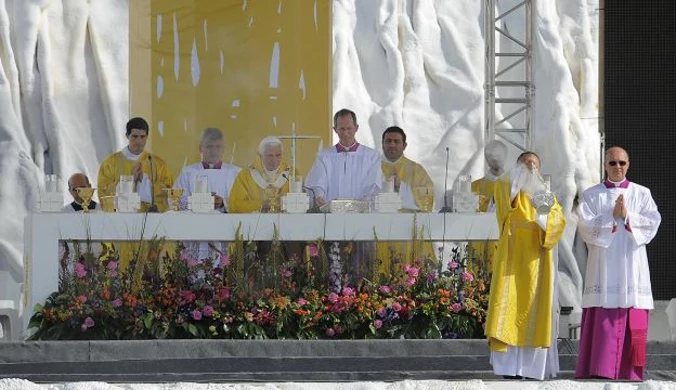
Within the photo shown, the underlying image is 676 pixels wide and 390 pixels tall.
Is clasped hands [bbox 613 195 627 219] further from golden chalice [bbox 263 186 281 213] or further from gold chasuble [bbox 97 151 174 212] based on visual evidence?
gold chasuble [bbox 97 151 174 212]

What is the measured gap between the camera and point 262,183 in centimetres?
1235

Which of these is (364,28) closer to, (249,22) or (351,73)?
(351,73)

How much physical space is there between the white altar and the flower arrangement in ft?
0.30

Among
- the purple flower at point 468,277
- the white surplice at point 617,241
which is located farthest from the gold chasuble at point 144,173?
the white surplice at point 617,241

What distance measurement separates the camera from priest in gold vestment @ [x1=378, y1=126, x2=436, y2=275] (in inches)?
472

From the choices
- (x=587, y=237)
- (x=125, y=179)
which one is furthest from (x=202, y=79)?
(x=587, y=237)

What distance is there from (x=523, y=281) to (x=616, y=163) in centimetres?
86

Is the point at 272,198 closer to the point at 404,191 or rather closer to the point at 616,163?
the point at 404,191

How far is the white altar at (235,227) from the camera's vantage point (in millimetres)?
11875

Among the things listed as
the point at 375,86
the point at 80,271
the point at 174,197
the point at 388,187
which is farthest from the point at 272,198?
the point at 375,86

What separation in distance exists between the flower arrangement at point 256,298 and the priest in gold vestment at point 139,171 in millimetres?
758

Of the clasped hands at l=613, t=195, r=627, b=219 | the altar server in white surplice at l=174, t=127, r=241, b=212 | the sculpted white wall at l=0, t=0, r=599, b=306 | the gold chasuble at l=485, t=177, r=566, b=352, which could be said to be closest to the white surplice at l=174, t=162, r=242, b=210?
the altar server in white surplice at l=174, t=127, r=241, b=212

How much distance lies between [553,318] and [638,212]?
2.62 ft

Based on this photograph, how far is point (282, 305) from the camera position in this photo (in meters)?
11.7
